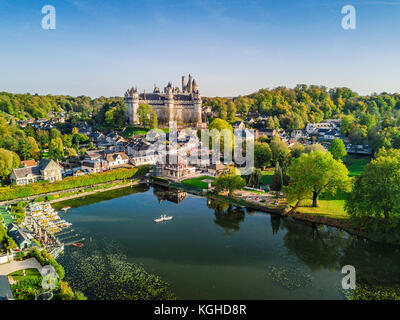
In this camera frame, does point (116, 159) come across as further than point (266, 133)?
No

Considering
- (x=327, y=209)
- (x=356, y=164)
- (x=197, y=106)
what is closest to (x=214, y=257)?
(x=327, y=209)

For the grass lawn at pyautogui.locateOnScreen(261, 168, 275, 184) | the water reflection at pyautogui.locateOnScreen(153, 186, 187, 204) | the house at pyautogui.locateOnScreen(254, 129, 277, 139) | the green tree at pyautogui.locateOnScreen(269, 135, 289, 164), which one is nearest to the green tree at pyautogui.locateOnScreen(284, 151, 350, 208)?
the grass lawn at pyautogui.locateOnScreen(261, 168, 275, 184)

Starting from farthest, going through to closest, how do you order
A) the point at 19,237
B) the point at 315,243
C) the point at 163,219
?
the point at 163,219 < the point at 315,243 < the point at 19,237

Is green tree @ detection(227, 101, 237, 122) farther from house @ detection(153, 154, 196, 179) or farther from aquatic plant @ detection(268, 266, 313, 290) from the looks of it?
aquatic plant @ detection(268, 266, 313, 290)

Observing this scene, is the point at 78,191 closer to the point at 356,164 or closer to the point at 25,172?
the point at 25,172

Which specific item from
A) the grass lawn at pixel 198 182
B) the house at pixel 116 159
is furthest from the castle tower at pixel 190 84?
the grass lawn at pixel 198 182
